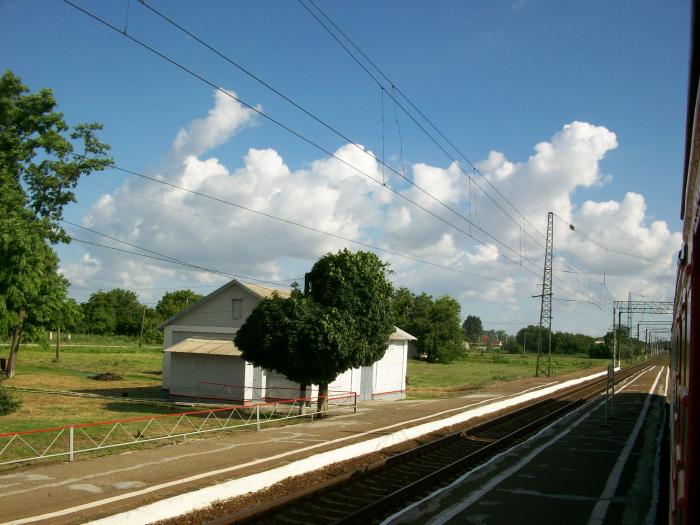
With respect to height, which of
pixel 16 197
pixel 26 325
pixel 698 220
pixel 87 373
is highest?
pixel 16 197

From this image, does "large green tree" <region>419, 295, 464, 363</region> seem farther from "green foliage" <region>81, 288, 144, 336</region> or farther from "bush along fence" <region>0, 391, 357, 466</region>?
"bush along fence" <region>0, 391, 357, 466</region>

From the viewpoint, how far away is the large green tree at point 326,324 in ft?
73.6

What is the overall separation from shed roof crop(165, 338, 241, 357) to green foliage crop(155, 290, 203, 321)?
83211mm

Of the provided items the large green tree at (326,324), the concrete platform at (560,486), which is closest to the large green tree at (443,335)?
the large green tree at (326,324)

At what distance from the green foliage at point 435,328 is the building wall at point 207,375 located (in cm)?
6172


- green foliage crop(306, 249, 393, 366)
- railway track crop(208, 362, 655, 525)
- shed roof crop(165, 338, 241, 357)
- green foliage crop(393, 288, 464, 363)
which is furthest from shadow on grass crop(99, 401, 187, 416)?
green foliage crop(393, 288, 464, 363)

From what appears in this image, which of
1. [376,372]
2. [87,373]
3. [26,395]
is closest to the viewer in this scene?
[26,395]

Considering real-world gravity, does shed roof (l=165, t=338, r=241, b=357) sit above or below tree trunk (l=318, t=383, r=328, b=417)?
above

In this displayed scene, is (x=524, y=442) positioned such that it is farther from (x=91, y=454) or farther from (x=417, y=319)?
(x=417, y=319)

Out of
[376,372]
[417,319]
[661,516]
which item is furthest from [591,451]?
[417,319]

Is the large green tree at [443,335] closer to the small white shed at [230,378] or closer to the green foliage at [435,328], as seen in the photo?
the green foliage at [435,328]

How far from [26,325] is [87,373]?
7701mm

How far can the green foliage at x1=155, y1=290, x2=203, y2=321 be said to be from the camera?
11544cm

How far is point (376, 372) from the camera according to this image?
34.9 meters
